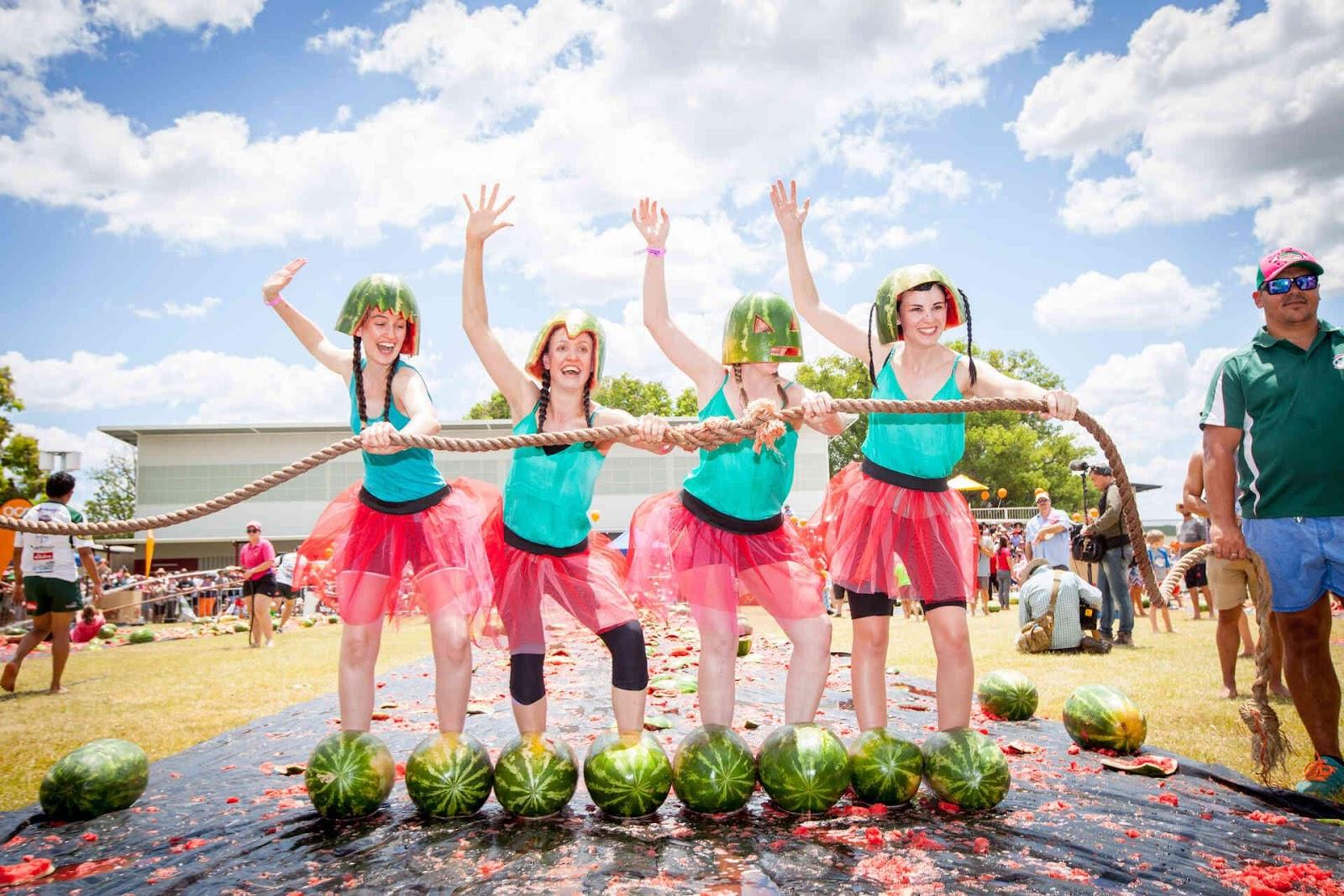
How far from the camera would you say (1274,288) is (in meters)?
4.40

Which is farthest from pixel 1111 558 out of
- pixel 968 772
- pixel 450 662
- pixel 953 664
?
pixel 450 662

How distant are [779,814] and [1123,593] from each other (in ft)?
26.8

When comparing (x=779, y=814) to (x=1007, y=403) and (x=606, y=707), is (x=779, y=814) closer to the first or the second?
(x=1007, y=403)

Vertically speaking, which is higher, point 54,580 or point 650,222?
point 650,222

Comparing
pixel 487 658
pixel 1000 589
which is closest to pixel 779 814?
pixel 487 658

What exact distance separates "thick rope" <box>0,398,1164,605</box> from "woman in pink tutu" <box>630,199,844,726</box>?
9.8 inches

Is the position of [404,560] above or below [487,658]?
above

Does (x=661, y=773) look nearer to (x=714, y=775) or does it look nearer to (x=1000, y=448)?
(x=714, y=775)

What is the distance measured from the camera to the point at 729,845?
11.1 ft

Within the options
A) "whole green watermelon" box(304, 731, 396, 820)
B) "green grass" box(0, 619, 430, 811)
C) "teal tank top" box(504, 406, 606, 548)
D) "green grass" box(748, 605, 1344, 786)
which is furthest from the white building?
"whole green watermelon" box(304, 731, 396, 820)

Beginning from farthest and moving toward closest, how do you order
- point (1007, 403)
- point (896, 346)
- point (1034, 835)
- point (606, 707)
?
point (606, 707) < point (896, 346) < point (1007, 403) < point (1034, 835)

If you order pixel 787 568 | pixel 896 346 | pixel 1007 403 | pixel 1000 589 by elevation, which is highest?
pixel 896 346

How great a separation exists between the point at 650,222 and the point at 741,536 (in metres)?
1.80

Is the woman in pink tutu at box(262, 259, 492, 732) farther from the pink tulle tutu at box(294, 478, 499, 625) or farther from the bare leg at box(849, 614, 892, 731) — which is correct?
the bare leg at box(849, 614, 892, 731)
